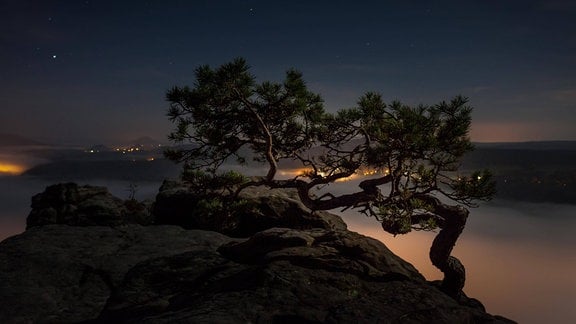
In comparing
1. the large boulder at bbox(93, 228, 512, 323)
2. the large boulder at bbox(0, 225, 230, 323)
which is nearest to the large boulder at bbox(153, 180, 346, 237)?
the large boulder at bbox(0, 225, 230, 323)

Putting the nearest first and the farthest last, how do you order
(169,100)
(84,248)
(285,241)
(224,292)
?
1. (224,292)
2. (169,100)
3. (285,241)
4. (84,248)

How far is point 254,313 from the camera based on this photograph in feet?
22.3

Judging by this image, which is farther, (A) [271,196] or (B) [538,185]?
(B) [538,185]

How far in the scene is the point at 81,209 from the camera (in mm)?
21422

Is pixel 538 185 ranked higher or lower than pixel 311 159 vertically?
lower

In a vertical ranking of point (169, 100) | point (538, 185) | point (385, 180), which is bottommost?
point (538, 185)

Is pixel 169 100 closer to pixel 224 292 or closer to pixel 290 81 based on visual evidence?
pixel 290 81

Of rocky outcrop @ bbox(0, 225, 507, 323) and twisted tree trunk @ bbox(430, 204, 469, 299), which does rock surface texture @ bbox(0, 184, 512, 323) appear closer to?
rocky outcrop @ bbox(0, 225, 507, 323)

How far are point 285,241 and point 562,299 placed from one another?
190 meters

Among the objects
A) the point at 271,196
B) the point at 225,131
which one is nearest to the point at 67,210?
the point at 271,196

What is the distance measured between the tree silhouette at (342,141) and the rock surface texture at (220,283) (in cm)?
151

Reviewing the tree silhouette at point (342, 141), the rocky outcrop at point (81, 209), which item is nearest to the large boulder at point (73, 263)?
the tree silhouette at point (342, 141)

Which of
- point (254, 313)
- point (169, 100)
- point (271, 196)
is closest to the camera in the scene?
point (254, 313)

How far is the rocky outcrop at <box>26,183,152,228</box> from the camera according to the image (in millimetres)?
20641
